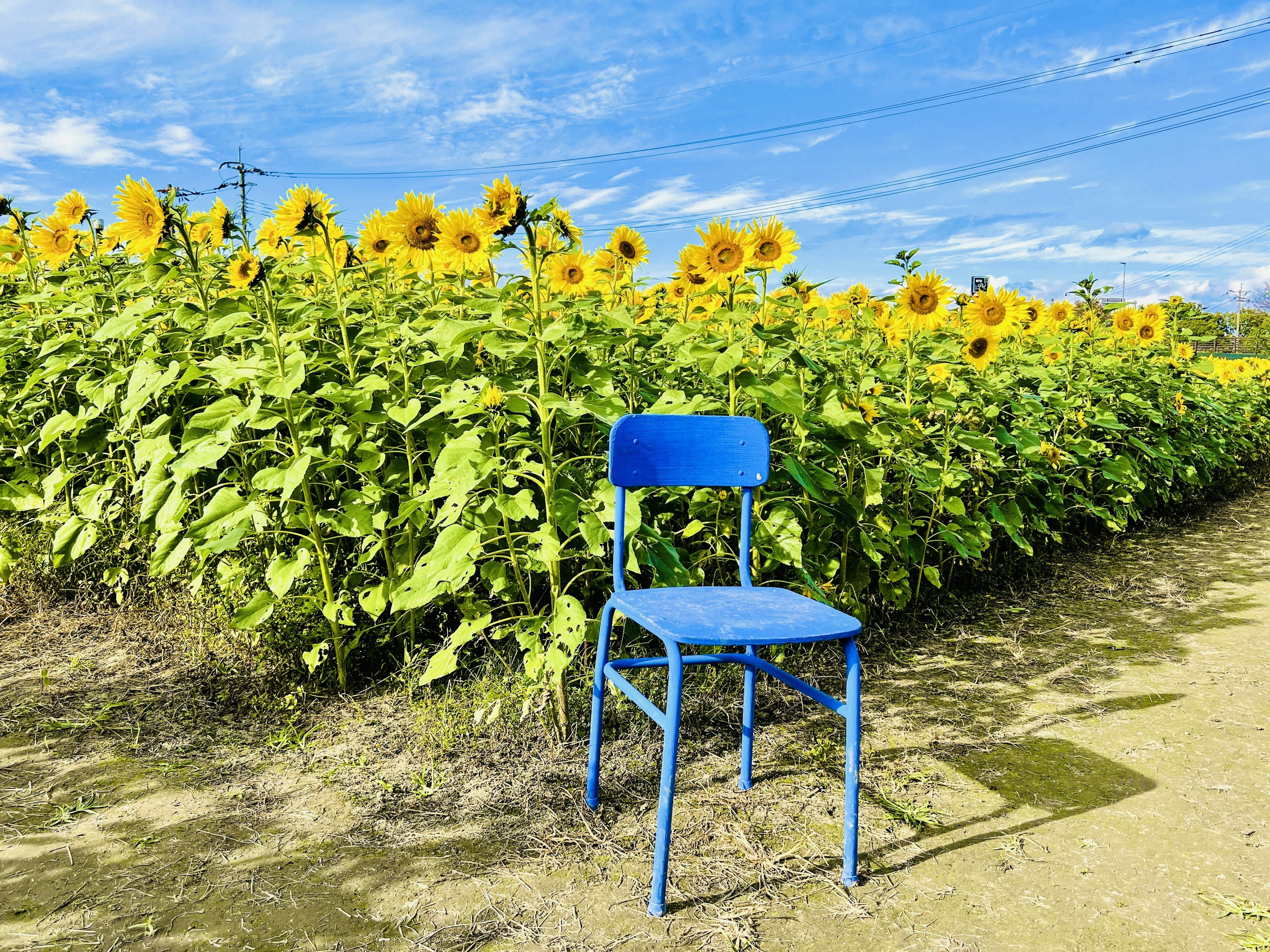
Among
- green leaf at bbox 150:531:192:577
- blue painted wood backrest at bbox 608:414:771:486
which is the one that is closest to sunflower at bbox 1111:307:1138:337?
blue painted wood backrest at bbox 608:414:771:486

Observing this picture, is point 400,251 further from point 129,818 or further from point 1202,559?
point 1202,559

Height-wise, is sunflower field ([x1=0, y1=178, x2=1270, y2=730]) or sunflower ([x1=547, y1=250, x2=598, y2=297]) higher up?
sunflower ([x1=547, y1=250, x2=598, y2=297])

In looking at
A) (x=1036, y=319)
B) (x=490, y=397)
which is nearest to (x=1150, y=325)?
(x=1036, y=319)

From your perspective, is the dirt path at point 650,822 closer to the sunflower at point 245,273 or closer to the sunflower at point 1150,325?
the sunflower at point 245,273

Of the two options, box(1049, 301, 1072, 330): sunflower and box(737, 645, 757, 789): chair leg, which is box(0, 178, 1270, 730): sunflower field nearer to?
box(737, 645, 757, 789): chair leg

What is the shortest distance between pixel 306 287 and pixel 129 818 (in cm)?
197

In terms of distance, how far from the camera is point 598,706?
2252 mm

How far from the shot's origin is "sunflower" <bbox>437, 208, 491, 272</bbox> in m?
2.66

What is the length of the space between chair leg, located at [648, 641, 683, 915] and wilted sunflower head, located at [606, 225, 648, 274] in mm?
1877

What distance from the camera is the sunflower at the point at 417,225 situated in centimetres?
270

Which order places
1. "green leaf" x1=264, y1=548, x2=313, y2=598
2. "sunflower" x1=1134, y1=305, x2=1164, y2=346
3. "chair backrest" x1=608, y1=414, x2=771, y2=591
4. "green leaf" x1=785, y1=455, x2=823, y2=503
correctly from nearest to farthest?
"chair backrest" x1=608, y1=414, x2=771, y2=591 < "green leaf" x1=264, y1=548, x2=313, y2=598 < "green leaf" x1=785, y1=455, x2=823, y2=503 < "sunflower" x1=1134, y1=305, x2=1164, y2=346

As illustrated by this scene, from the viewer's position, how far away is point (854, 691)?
6.23 feet

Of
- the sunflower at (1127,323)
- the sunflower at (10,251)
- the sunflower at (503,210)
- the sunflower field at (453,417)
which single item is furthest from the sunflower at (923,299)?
the sunflower at (10,251)

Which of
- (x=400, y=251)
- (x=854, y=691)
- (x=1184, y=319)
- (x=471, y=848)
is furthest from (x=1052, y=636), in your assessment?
(x=1184, y=319)
